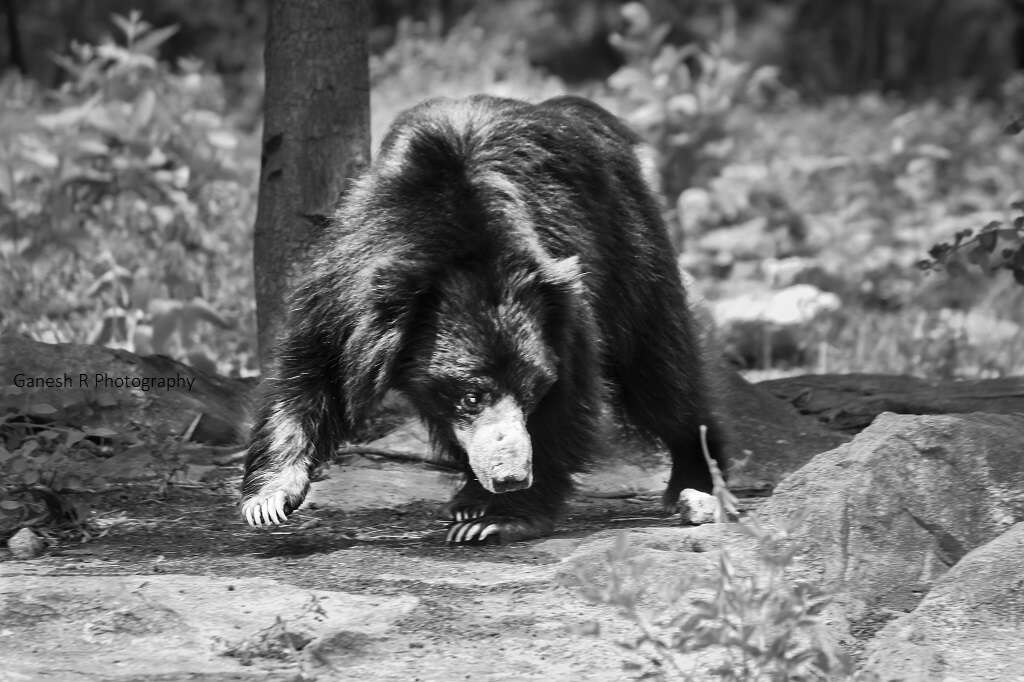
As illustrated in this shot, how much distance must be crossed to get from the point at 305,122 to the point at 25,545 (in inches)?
70.4

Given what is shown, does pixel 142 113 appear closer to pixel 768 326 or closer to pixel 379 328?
pixel 768 326

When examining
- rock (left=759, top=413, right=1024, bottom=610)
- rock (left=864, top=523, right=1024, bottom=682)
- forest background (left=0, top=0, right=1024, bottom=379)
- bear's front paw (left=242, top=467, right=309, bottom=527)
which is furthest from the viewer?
forest background (left=0, top=0, right=1024, bottom=379)

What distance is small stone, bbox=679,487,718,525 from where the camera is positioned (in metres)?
3.87

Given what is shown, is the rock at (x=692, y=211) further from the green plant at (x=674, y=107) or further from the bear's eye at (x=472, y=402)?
the bear's eye at (x=472, y=402)

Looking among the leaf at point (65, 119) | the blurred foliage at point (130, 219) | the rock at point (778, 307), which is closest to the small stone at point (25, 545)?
the blurred foliage at point (130, 219)

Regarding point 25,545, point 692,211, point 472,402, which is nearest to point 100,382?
point 25,545

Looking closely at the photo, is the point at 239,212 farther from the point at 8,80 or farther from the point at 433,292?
the point at 433,292

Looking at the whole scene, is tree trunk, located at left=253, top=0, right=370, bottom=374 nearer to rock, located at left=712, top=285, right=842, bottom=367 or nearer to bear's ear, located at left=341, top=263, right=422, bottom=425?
bear's ear, located at left=341, top=263, right=422, bottom=425

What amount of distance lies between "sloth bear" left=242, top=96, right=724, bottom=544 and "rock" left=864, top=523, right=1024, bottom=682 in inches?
39.4

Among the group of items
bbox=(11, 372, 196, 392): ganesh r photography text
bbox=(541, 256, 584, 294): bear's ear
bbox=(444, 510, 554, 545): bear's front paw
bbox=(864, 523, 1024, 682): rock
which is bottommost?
bbox=(864, 523, 1024, 682): rock

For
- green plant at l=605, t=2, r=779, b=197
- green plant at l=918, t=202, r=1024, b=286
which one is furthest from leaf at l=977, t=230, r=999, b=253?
green plant at l=605, t=2, r=779, b=197

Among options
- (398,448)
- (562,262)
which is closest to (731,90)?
(398,448)

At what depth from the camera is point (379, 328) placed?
3574 mm

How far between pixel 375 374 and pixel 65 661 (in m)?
1.20
